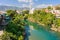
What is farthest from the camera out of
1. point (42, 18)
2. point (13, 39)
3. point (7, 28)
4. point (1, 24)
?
point (42, 18)

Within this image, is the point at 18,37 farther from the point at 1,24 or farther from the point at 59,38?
the point at 59,38

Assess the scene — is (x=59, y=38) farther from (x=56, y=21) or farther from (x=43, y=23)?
(x=43, y=23)

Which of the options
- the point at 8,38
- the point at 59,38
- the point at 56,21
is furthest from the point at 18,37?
the point at 56,21

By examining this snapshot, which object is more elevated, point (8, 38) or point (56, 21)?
point (8, 38)

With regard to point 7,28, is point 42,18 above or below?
below

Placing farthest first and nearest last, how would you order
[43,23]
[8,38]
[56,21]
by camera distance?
[43,23]
[56,21]
[8,38]

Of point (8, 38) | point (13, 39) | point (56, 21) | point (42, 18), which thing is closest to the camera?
point (8, 38)

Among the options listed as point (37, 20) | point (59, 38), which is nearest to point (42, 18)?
point (37, 20)

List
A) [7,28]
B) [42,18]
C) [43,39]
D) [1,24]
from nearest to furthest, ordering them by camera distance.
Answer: [7,28], [1,24], [43,39], [42,18]

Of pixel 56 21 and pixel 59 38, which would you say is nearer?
pixel 59 38
